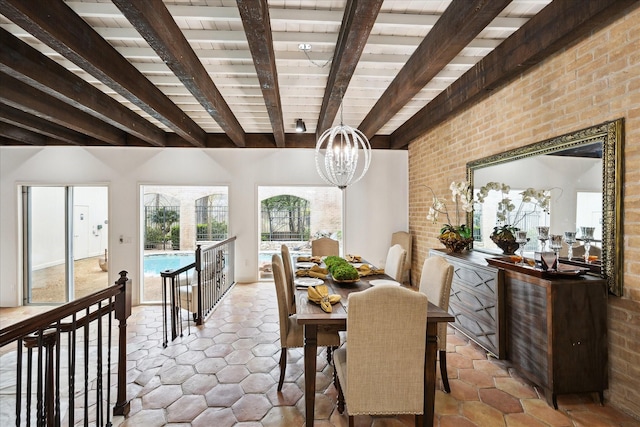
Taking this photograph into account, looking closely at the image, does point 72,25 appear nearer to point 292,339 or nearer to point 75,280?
point 292,339

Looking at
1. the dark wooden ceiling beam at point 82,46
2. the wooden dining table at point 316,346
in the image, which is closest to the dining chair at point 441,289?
the wooden dining table at point 316,346

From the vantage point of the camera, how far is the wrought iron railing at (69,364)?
1387mm

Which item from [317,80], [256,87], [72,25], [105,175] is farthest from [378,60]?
[105,175]

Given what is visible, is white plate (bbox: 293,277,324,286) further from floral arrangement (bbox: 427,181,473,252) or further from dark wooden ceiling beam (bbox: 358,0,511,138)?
dark wooden ceiling beam (bbox: 358,0,511,138)

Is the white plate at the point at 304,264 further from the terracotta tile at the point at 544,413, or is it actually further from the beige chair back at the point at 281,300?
the terracotta tile at the point at 544,413

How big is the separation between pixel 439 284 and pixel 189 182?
4.44m

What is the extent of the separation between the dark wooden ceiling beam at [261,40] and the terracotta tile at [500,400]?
2.94 m

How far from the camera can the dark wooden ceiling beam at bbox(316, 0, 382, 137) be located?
174 centimetres

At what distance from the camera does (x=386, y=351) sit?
1677 millimetres

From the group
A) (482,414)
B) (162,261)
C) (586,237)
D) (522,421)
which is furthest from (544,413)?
(162,261)

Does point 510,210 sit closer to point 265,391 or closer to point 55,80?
point 265,391

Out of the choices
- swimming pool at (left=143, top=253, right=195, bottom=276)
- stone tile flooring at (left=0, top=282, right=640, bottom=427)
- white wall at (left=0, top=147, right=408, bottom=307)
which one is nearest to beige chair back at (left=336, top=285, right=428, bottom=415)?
stone tile flooring at (left=0, top=282, right=640, bottom=427)

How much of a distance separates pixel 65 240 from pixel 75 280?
74cm

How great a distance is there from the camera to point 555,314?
6.84ft
